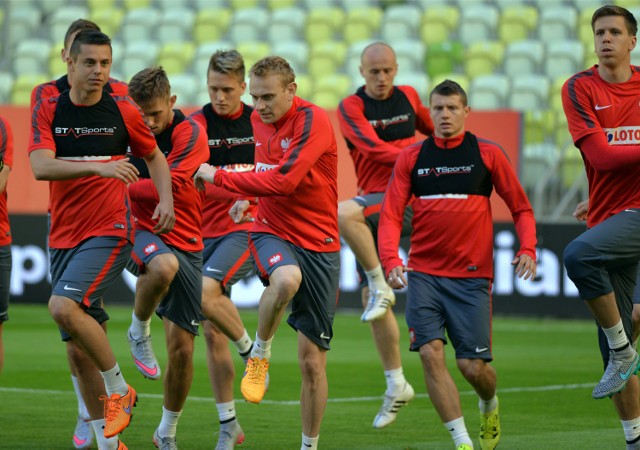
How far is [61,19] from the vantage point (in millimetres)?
24844

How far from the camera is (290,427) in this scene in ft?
31.9

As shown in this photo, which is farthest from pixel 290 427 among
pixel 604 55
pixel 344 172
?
pixel 344 172

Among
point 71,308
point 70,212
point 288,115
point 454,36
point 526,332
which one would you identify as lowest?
point 526,332

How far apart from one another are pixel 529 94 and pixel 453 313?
1314 cm

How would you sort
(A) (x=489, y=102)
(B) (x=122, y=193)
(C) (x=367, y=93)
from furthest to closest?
(A) (x=489, y=102) → (C) (x=367, y=93) → (B) (x=122, y=193)

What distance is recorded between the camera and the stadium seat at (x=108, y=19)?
974 inches

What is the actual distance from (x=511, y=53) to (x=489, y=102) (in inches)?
65.2

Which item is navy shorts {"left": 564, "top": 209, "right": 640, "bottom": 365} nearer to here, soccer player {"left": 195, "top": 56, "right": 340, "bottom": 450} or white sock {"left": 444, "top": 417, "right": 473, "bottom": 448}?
white sock {"left": 444, "top": 417, "right": 473, "bottom": 448}

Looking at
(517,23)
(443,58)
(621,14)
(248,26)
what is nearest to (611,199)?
(621,14)

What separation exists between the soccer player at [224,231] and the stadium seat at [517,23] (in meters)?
13.6

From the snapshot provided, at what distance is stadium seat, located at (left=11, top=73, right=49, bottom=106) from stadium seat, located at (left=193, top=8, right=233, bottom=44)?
3.34 meters

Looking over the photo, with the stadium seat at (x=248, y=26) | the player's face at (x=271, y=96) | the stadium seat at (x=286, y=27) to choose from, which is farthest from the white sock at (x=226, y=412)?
the stadium seat at (x=248, y=26)

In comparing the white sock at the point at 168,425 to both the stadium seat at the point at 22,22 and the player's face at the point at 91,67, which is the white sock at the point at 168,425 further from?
the stadium seat at the point at 22,22

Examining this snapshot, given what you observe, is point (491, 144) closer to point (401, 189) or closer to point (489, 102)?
point (401, 189)
